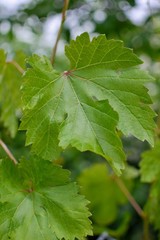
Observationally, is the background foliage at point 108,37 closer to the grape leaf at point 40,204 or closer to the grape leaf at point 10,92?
the grape leaf at point 10,92

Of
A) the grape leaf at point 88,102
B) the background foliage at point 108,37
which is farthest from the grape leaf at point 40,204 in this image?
the background foliage at point 108,37

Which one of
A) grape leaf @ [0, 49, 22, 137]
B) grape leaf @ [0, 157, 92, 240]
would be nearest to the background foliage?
grape leaf @ [0, 49, 22, 137]

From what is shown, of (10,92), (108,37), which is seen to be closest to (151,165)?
(10,92)

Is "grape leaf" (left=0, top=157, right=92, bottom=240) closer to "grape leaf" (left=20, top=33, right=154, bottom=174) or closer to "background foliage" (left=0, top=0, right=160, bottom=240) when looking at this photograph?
"grape leaf" (left=20, top=33, right=154, bottom=174)

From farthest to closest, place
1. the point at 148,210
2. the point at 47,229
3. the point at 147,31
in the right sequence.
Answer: the point at 147,31 → the point at 148,210 → the point at 47,229

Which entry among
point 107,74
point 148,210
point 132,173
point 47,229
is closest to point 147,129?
point 107,74

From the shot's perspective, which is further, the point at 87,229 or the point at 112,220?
the point at 112,220

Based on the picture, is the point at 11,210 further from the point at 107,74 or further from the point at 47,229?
the point at 107,74
